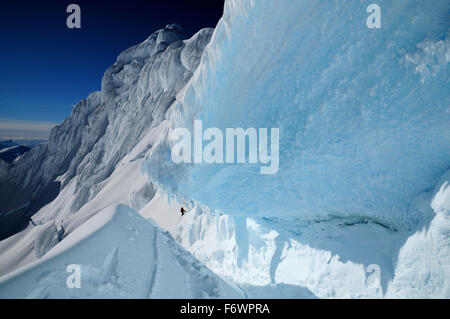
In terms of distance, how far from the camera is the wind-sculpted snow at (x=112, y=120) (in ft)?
89.7

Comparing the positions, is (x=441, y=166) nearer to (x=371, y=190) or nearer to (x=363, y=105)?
(x=371, y=190)

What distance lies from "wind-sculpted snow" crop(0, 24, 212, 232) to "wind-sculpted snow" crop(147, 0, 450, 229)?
78.6ft

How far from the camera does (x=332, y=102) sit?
10.7 feet

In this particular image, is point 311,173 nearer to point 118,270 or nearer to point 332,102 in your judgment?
point 332,102

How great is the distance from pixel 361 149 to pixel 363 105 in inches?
26.5

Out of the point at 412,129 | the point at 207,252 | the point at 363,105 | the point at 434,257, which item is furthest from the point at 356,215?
the point at 207,252

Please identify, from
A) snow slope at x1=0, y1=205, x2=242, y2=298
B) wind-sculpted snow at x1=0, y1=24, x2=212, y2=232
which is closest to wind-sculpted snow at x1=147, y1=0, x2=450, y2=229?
snow slope at x1=0, y1=205, x2=242, y2=298

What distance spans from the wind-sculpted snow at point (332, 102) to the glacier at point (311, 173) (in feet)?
0.05

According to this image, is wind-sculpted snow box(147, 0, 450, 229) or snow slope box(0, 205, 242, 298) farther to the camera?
wind-sculpted snow box(147, 0, 450, 229)

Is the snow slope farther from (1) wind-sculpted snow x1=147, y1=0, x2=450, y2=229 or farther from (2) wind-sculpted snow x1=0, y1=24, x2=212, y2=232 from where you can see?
(2) wind-sculpted snow x1=0, y1=24, x2=212, y2=232

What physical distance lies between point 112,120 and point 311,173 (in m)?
38.3

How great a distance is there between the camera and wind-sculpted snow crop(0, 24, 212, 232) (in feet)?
89.7

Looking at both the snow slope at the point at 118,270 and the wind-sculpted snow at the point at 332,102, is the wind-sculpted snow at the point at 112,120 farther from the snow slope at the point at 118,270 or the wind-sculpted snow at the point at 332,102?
the snow slope at the point at 118,270

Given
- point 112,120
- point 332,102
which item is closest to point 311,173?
point 332,102
